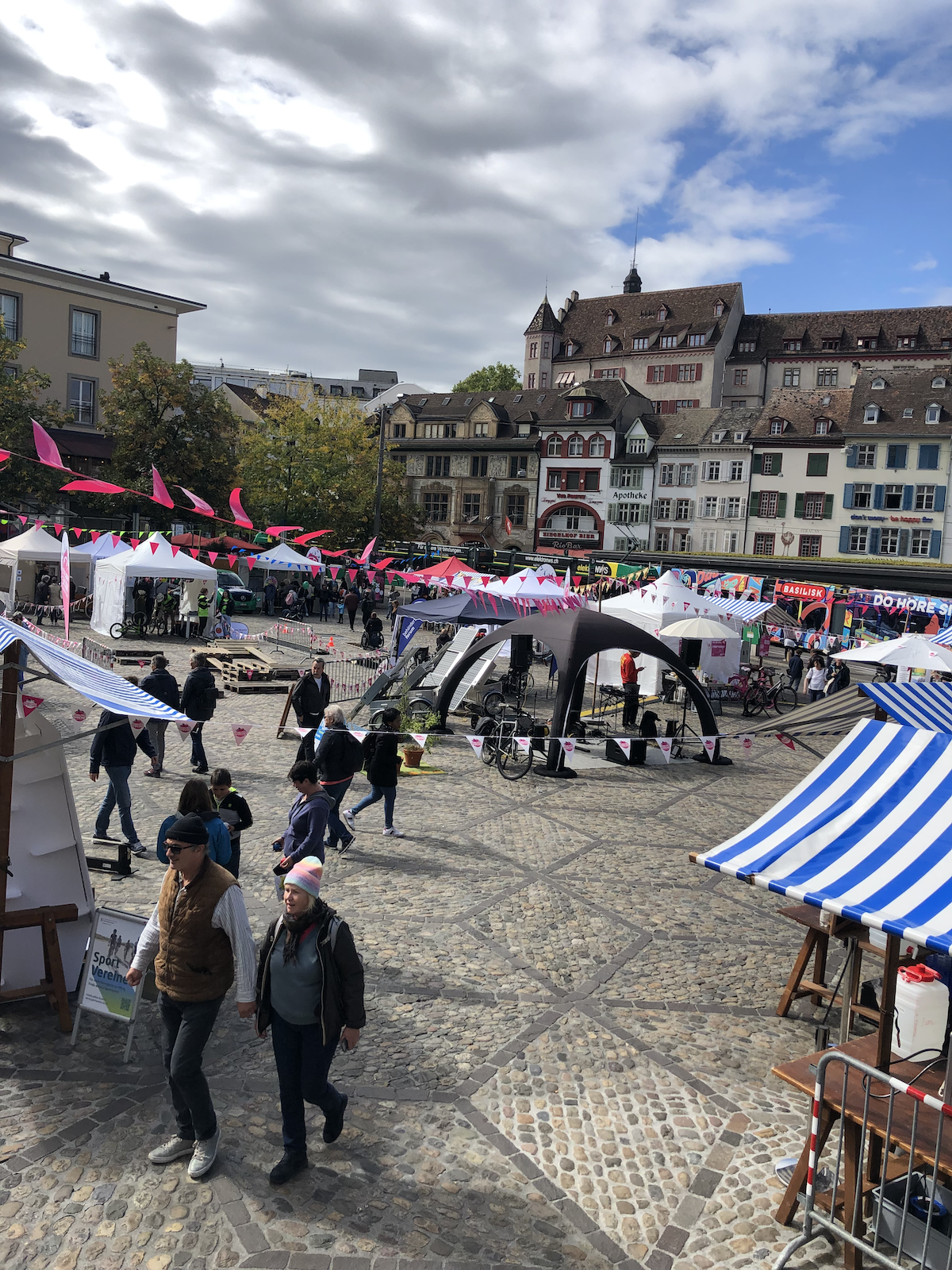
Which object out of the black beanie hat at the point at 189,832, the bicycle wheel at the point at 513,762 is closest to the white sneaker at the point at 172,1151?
the black beanie hat at the point at 189,832

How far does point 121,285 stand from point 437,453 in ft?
85.6

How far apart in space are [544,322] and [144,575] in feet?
196

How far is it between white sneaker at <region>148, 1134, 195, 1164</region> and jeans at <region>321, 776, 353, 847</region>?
476 centimetres

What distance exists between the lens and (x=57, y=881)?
21.5 ft

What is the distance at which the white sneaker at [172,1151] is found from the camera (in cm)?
501

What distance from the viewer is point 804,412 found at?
56.2m

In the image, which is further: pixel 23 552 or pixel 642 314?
pixel 642 314

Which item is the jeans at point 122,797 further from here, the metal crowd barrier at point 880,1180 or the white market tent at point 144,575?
the white market tent at point 144,575

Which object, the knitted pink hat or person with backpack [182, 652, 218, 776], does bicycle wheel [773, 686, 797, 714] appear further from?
the knitted pink hat

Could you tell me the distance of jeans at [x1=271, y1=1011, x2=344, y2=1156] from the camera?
485 cm

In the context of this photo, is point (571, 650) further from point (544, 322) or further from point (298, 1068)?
point (544, 322)

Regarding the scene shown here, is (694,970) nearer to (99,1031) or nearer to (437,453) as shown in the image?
(99,1031)

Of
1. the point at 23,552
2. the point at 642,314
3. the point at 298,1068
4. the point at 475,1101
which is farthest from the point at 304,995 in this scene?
the point at 642,314

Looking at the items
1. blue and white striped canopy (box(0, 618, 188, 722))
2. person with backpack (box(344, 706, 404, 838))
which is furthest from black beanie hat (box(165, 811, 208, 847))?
person with backpack (box(344, 706, 404, 838))
